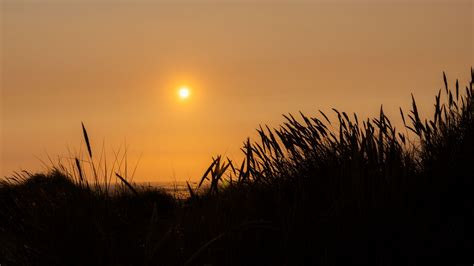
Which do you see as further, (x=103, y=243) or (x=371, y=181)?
(x=371, y=181)

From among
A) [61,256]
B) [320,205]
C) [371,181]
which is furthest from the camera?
[320,205]

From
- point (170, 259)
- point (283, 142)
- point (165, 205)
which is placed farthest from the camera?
point (165, 205)

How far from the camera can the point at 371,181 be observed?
3197 millimetres

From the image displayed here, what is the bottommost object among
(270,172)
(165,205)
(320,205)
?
(320,205)

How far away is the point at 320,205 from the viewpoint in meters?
3.44

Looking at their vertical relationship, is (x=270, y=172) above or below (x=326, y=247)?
above

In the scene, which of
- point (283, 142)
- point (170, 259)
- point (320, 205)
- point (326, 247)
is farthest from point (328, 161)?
point (170, 259)

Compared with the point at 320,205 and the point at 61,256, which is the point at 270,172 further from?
the point at 61,256

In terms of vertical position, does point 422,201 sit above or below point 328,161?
below

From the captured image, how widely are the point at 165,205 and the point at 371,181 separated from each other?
24.1 ft

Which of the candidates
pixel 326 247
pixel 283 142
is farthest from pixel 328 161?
pixel 326 247

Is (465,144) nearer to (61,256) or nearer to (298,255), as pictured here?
(298,255)

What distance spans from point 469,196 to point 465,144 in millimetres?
672

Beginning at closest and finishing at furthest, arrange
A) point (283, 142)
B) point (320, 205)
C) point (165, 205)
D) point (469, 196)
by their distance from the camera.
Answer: point (320, 205), point (469, 196), point (283, 142), point (165, 205)
